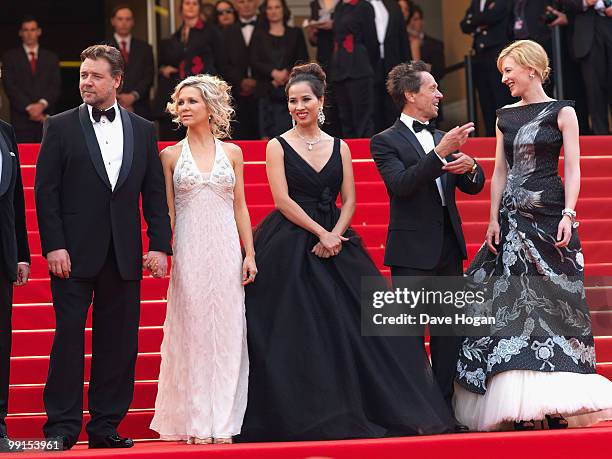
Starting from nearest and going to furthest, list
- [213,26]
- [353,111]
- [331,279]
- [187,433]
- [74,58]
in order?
1. [187,433]
2. [331,279]
3. [353,111]
4. [213,26]
5. [74,58]

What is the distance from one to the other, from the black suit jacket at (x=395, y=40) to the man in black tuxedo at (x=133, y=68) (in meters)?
2.30

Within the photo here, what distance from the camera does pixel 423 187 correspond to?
6316mm

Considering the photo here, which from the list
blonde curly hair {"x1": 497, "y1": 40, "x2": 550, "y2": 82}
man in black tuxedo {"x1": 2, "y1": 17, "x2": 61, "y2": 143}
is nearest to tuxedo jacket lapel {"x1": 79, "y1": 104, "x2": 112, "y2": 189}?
blonde curly hair {"x1": 497, "y1": 40, "x2": 550, "y2": 82}

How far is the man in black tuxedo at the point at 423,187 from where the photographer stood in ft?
20.3

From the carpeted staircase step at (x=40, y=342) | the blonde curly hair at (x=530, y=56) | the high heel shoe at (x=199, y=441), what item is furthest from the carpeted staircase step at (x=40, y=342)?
the blonde curly hair at (x=530, y=56)

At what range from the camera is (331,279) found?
621cm

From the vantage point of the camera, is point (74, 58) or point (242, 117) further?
point (74, 58)

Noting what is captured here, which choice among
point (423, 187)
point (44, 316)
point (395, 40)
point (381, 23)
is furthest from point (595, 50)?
point (44, 316)

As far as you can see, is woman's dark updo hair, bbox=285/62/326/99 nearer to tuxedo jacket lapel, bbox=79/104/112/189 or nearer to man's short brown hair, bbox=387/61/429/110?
man's short brown hair, bbox=387/61/429/110

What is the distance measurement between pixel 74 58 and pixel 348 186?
10.9 meters

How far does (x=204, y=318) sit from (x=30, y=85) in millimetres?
6514

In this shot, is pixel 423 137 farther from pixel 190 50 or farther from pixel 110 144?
pixel 190 50

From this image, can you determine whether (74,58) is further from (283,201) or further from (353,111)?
(283,201)

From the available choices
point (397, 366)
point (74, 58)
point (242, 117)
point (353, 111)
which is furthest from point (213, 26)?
point (397, 366)
